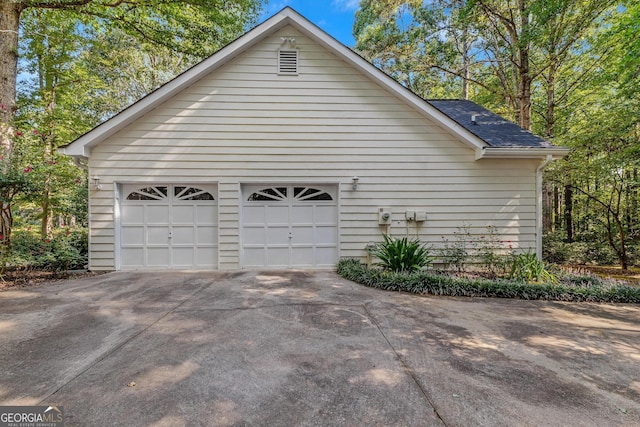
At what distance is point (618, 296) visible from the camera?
Answer: 463 centimetres

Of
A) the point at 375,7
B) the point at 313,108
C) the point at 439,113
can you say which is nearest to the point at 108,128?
the point at 313,108

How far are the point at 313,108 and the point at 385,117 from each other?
1.81 metres

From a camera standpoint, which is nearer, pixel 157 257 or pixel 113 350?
pixel 113 350

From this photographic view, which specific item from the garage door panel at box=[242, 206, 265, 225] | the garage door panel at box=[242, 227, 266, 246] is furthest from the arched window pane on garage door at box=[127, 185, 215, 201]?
the garage door panel at box=[242, 227, 266, 246]

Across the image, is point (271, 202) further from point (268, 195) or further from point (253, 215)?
point (253, 215)

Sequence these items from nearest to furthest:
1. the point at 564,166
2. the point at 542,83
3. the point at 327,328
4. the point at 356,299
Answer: the point at 327,328 < the point at 356,299 < the point at 564,166 < the point at 542,83

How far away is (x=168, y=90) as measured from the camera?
6098 millimetres

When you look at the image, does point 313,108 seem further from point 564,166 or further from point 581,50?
point 581,50

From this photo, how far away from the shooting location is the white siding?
21.0 ft

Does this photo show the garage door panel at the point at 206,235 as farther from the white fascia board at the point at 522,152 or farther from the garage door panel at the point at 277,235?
the white fascia board at the point at 522,152

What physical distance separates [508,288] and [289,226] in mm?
4665

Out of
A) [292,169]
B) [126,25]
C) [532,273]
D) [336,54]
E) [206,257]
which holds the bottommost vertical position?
[532,273]

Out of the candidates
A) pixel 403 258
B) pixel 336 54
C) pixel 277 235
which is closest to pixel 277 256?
pixel 277 235

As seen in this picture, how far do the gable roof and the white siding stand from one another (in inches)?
7.3
